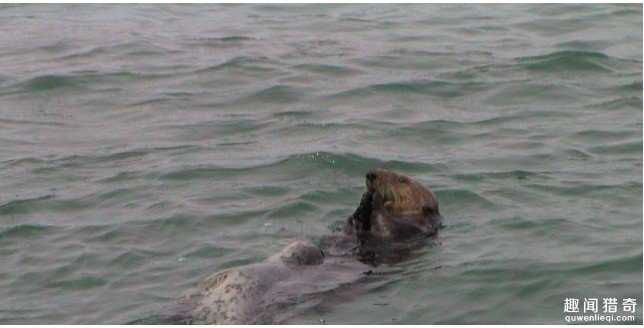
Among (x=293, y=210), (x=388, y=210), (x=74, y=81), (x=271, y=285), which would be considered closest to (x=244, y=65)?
(x=74, y=81)

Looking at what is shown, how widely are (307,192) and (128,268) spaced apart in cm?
191

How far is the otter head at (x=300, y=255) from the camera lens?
23.7 ft

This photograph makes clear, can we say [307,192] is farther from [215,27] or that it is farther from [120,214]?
[215,27]

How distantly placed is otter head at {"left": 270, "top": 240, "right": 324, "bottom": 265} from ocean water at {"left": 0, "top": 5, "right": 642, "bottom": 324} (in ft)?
1.54

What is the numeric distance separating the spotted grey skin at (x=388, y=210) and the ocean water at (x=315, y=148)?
270mm

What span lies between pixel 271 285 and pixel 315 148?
11.9ft

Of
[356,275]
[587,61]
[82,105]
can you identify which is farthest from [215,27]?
[356,275]

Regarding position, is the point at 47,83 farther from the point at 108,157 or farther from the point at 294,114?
the point at 294,114

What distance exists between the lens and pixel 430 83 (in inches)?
498

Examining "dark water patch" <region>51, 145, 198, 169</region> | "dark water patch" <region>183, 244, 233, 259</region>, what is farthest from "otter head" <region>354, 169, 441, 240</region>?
"dark water patch" <region>51, 145, 198, 169</region>

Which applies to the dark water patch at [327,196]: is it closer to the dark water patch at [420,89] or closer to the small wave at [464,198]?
the small wave at [464,198]

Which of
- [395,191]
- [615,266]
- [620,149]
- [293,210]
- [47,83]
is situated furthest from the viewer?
[47,83]

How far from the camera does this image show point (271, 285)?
6.89m

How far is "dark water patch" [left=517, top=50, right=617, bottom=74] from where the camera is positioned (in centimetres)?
1323
